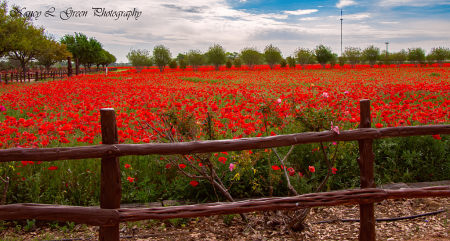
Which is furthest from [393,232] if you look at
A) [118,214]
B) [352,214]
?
[118,214]

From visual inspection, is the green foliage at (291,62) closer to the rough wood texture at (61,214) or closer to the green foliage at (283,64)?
the green foliage at (283,64)

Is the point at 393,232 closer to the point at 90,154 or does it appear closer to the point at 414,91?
the point at 90,154

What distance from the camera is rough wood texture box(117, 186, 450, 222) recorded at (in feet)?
8.76

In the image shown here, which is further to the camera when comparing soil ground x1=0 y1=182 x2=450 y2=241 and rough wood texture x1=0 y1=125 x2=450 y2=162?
soil ground x1=0 y1=182 x2=450 y2=241

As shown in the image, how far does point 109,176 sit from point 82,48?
6522 centimetres

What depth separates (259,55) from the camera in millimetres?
49438

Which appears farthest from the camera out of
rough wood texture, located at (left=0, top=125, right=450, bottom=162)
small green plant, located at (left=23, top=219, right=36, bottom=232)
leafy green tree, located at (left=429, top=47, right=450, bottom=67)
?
leafy green tree, located at (left=429, top=47, right=450, bottom=67)

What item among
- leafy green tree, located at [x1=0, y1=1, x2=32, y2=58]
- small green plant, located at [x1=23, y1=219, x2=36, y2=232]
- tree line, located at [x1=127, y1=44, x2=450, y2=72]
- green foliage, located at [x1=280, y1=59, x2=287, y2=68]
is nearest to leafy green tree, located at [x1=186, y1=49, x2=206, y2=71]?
tree line, located at [x1=127, y1=44, x2=450, y2=72]

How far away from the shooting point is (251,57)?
4894cm

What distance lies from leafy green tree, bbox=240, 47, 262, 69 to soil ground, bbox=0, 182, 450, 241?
4619cm

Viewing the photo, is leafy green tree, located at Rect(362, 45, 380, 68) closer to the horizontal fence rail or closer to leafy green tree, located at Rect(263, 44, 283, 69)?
leafy green tree, located at Rect(263, 44, 283, 69)

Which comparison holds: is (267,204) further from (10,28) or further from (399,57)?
(399,57)

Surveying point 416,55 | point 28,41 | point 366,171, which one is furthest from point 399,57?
point 366,171

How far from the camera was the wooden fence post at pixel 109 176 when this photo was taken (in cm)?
262
